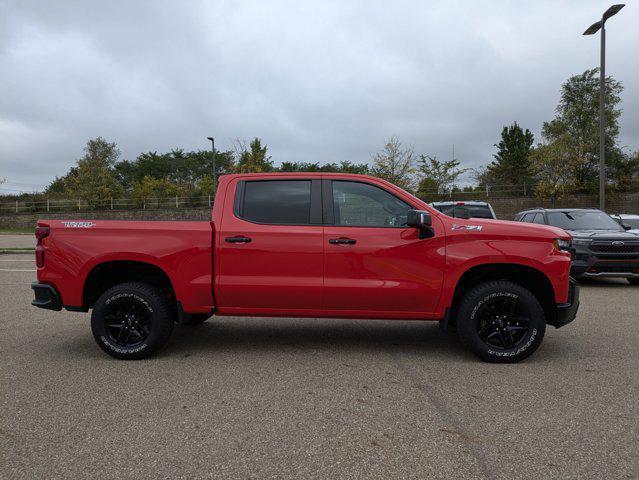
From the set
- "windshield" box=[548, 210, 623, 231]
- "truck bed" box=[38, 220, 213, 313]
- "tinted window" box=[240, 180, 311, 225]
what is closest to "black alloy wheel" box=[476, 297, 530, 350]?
"tinted window" box=[240, 180, 311, 225]

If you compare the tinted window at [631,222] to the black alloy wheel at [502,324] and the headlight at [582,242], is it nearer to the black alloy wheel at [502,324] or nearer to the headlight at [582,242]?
the headlight at [582,242]

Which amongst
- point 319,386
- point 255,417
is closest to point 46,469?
point 255,417

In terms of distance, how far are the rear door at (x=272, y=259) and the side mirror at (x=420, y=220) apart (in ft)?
2.92

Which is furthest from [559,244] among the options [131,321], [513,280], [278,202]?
[131,321]

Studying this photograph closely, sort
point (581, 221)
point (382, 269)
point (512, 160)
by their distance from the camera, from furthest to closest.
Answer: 1. point (512, 160)
2. point (581, 221)
3. point (382, 269)

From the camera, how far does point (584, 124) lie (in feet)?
127

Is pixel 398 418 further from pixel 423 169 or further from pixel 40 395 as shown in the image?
pixel 423 169

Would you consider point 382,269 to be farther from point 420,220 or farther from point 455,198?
point 455,198

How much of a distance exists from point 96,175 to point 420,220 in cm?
5264

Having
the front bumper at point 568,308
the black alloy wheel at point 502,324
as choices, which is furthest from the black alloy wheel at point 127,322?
the front bumper at point 568,308

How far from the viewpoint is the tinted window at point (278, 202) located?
4938 millimetres

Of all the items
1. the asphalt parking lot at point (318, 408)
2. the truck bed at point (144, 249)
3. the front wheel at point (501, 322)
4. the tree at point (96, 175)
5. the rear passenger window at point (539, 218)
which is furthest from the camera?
the tree at point (96, 175)

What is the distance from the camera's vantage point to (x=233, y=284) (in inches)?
191

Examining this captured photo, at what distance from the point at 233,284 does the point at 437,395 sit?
2201 millimetres
